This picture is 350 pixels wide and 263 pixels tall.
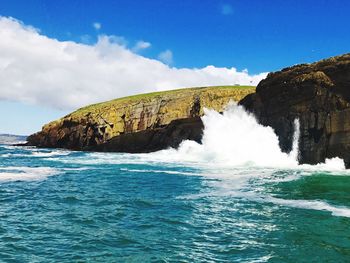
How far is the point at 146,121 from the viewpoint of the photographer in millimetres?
80312

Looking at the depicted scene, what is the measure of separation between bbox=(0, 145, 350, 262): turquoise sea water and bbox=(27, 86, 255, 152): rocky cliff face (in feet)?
145

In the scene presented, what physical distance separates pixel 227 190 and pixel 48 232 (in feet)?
42.1

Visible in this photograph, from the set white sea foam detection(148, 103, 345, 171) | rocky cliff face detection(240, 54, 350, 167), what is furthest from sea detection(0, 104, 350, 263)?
white sea foam detection(148, 103, 345, 171)

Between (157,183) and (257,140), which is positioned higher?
(257,140)

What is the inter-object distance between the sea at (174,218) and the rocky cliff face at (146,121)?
131ft

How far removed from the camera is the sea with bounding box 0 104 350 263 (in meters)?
12.1

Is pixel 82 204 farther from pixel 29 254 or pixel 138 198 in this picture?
pixel 29 254

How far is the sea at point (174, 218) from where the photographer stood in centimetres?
1208

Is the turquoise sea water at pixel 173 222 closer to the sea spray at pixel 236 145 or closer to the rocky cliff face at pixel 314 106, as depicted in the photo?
the rocky cliff face at pixel 314 106

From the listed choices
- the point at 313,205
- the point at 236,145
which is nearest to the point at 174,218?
the point at 313,205

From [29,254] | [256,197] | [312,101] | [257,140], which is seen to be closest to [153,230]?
[29,254]

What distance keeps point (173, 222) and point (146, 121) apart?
64826 millimetres

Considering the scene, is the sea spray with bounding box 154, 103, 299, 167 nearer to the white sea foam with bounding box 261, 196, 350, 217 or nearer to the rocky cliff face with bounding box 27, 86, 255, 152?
the rocky cliff face with bounding box 27, 86, 255, 152

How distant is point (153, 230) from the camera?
1465 cm
